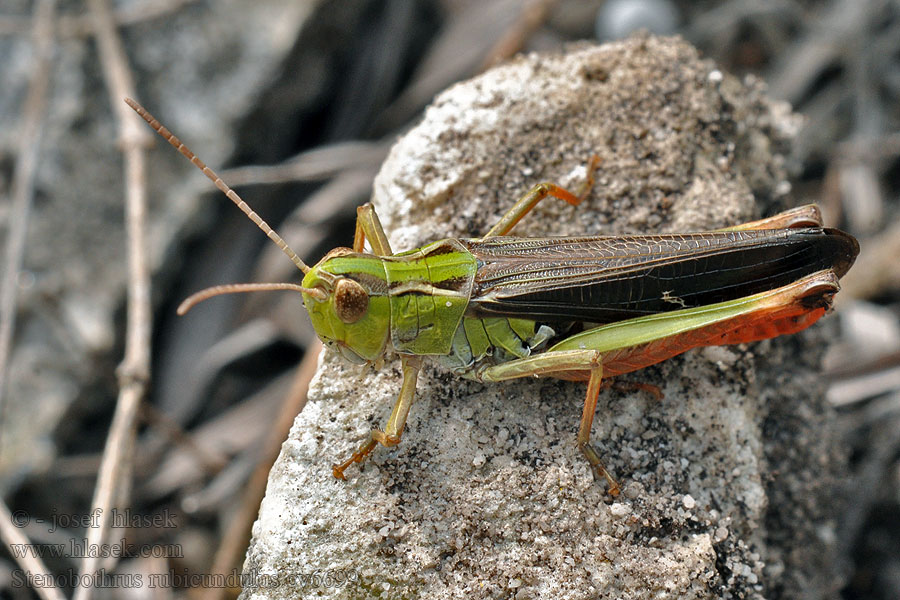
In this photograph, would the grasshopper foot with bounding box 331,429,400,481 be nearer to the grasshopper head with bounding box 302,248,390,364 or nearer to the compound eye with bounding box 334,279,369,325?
the grasshopper head with bounding box 302,248,390,364

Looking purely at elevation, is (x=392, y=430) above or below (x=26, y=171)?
below

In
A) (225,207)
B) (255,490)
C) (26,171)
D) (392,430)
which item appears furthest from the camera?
(225,207)

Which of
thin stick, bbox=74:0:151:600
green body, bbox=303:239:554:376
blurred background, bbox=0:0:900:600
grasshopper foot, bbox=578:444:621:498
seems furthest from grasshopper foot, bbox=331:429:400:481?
blurred background, bbox=0:0:900:600

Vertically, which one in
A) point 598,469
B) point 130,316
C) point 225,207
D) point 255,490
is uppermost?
point 225,207

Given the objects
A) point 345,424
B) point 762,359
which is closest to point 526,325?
point 345,424

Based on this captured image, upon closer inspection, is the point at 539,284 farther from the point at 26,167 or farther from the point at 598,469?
the point at 26,167

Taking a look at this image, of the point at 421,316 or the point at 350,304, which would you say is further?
the point at 421,316

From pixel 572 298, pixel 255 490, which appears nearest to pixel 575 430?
pixel 572 298
